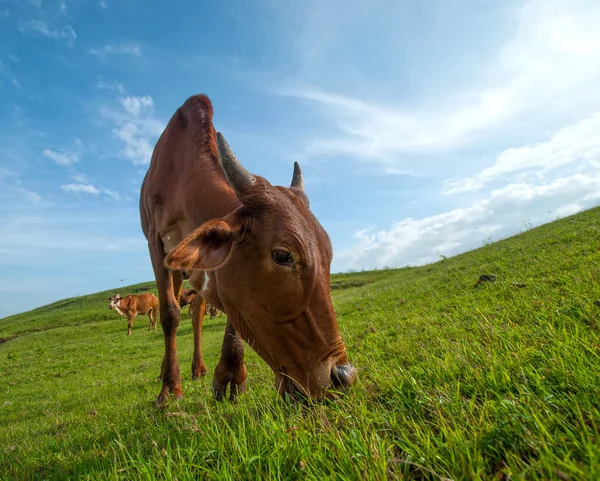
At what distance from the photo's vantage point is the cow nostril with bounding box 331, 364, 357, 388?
2.74 m

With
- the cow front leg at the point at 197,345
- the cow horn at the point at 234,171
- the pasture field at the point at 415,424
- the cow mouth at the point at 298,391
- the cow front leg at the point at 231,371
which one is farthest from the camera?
the cow front leg at the point at 197,345

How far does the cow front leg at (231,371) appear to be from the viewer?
4.34 meters

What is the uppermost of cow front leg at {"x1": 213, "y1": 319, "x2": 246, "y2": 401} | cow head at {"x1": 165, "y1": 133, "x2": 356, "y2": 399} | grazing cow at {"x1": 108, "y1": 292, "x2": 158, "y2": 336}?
grazing cow at {"x1": 108, "y1": 292, "x2": 158, "y2": 336}

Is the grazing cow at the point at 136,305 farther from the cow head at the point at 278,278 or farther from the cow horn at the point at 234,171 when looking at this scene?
the cow head at the point at 278,278

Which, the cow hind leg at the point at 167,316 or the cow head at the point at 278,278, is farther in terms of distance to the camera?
the cow hind leg at the point at 167,316

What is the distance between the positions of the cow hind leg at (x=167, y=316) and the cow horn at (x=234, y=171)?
2.43 meters

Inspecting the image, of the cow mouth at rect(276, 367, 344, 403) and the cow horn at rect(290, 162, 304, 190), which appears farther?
the cow horn at rect(290, 162, 304, 190)

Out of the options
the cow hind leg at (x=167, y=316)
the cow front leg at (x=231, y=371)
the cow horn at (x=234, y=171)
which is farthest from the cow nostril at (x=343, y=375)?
the cow hind leg at (x=167, y=316)

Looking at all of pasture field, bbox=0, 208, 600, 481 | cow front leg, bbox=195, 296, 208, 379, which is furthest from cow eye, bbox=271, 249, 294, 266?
cow front leg, bbox=195, 296, 208, 379

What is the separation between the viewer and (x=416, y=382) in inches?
95.3

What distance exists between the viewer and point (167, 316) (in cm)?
592

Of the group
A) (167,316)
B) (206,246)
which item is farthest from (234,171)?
(167,316)

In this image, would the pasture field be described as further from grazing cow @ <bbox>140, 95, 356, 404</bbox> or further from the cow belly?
the cow belly

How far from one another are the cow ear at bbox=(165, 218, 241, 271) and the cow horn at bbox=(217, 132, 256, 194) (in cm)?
49
